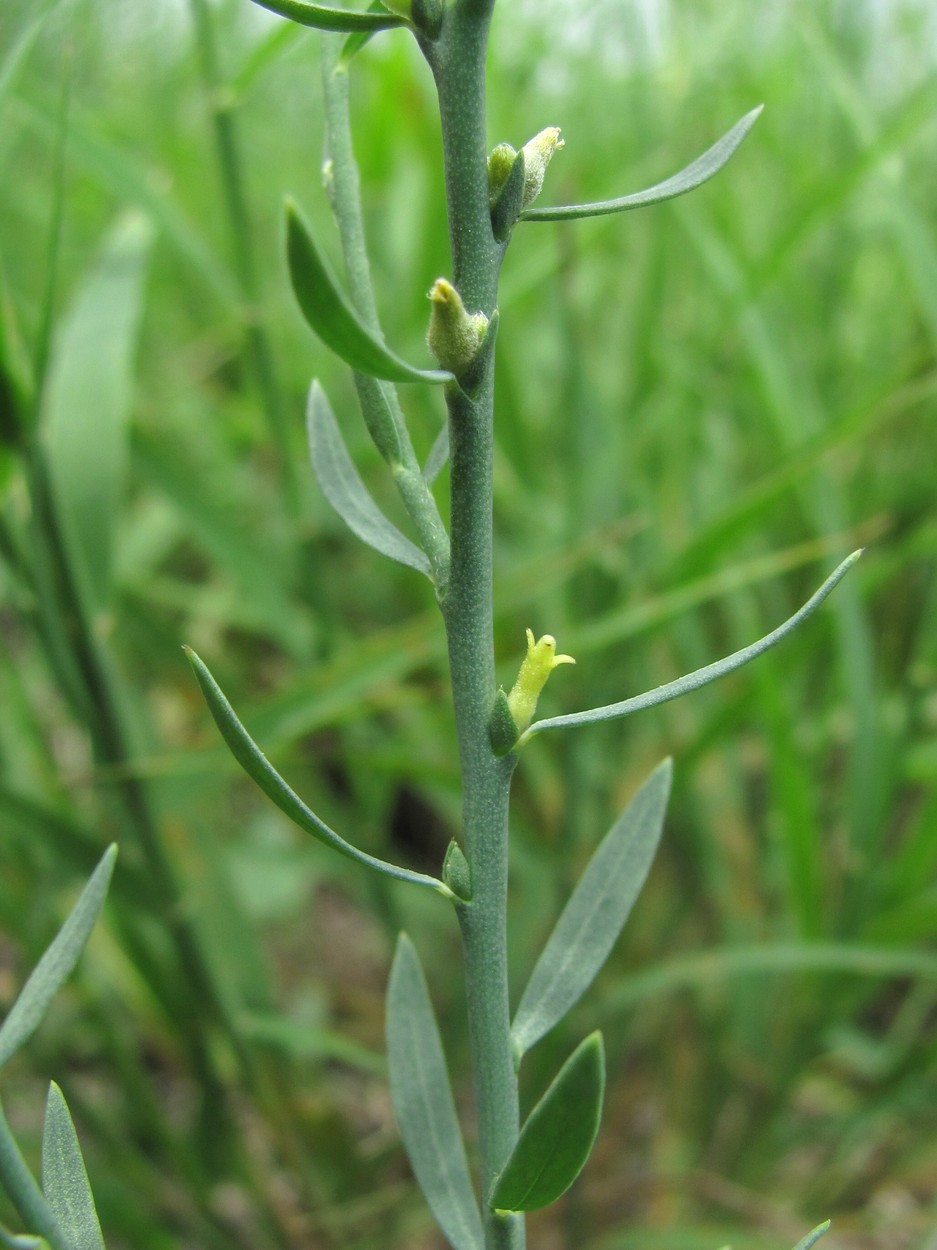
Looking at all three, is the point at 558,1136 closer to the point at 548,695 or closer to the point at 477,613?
the point at 477,613

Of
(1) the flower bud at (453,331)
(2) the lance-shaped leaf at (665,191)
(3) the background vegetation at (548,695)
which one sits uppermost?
(2) the lance-shaped leaf at (665,191)

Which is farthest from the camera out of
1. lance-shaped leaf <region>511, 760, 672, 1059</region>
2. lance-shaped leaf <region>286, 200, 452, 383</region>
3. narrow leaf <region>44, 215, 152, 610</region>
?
narrow leaf <region>44, 215, 152, 610</region>

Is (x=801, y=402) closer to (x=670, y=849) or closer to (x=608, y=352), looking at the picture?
(x=670, y=849)

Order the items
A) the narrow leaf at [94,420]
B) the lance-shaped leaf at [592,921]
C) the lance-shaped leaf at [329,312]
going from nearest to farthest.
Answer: the lance-shaped leaf at [329,312] → the lance-shaped leaf at [592,921] → the narrow leaf at [94,420]

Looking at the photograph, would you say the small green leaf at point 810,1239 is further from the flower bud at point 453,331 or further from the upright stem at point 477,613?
the flower bud at point 453,331

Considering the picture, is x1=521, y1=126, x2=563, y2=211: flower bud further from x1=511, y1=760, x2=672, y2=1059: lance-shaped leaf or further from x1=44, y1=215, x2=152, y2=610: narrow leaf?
x1=44, y1=215, x2=152, y2=610: narrow leaf

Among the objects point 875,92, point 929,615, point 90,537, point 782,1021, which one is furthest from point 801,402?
point 875,92

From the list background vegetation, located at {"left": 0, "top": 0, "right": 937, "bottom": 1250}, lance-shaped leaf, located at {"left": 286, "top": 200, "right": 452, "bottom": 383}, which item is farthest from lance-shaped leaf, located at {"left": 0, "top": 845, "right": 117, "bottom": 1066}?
background vegetation, located at {"left": 0, "top": 0, "right": 937, "bottom": 1250}

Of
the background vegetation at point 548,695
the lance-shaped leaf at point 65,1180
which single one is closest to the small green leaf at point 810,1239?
the lance-shaped leaf at point 65,1180
